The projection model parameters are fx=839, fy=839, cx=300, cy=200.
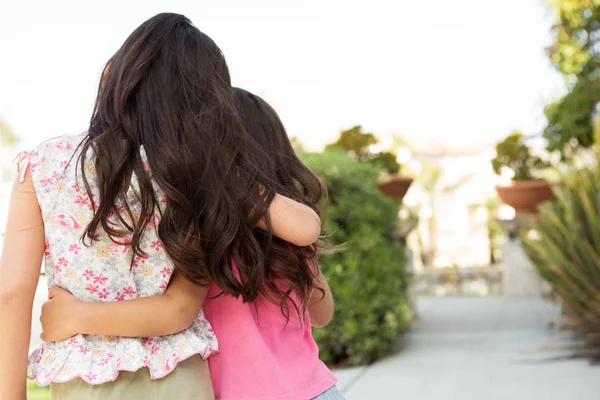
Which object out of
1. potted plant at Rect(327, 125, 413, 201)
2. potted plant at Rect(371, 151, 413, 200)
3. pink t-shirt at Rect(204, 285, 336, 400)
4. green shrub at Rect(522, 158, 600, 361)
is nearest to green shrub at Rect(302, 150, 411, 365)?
green shrub at Rect(522, 158, 600, 361)

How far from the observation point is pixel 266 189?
5.20 ft

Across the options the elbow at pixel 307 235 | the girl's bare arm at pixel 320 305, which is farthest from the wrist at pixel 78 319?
the girl's bare arm at pixel 320 305

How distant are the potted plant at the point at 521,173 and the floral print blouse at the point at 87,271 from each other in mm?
7936

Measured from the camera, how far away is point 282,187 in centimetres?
172

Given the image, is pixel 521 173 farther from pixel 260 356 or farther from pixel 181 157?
pixel 181 157

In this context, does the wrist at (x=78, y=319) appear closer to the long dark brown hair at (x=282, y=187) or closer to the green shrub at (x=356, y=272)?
the long dark brown hair at (x=282, y=187)

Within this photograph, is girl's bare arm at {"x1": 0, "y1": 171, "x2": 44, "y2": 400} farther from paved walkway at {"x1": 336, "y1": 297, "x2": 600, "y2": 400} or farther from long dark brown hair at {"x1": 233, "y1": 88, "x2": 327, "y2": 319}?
paved walkway at {"x1": 336, "y1": 297, "x2": 600, "y2": 400}

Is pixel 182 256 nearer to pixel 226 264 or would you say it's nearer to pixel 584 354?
pixel 226 264

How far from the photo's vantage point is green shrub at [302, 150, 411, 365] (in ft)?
17.3

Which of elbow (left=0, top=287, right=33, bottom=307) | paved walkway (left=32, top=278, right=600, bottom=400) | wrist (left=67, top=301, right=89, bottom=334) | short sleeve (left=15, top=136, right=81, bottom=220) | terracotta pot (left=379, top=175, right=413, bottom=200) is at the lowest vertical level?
paved walkway (left=32, top=278, right=600, bottom=400)

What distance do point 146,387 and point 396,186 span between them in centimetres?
625

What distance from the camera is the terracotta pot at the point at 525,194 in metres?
9.04

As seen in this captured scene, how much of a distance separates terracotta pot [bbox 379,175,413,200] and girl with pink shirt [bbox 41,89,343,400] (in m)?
5.75

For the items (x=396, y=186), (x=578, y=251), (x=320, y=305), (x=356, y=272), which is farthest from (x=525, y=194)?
(x=320, y=305)
